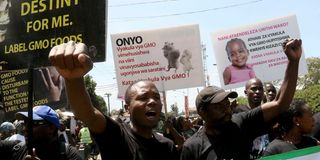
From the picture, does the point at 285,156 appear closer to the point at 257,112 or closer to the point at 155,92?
the point at 257,112

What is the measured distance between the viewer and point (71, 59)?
187 centimetres

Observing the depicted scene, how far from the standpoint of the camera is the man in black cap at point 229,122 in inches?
111

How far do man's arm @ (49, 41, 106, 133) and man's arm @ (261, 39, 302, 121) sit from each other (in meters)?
1.29

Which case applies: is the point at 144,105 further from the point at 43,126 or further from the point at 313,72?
the point at 313,72

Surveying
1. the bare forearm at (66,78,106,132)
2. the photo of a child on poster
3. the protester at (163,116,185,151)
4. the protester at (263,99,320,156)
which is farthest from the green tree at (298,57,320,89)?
the bare forearm at (66,78,106,132)

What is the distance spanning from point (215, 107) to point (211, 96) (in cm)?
8

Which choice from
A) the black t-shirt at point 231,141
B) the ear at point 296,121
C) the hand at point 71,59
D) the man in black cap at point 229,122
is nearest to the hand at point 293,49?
the man in black cap at point 229,122

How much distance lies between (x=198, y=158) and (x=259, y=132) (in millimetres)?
486

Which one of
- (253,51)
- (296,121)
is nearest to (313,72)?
(253,51)

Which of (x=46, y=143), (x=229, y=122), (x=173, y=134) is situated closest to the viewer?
(x=229, y=122)

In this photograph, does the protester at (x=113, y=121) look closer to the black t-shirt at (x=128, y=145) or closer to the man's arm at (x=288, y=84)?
the black t-shirt at (x=128, y=145)

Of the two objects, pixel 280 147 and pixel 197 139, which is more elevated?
pixel 197 139

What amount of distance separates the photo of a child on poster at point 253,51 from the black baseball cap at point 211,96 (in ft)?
14.4

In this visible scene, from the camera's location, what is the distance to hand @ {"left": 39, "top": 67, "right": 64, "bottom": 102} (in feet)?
26.6
